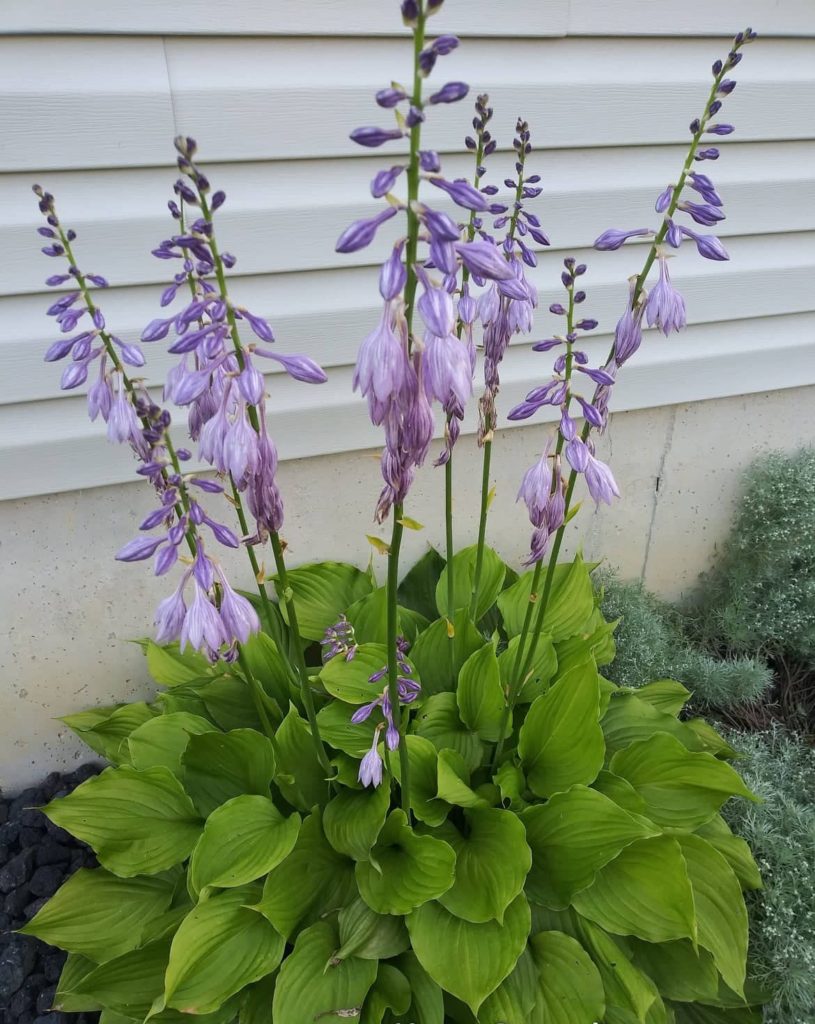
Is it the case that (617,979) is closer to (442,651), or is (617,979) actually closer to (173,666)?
(442,651)

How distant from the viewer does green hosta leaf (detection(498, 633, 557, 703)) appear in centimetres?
247

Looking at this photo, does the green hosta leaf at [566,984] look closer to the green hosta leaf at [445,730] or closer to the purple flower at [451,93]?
the green hosta leaf at [445,730]

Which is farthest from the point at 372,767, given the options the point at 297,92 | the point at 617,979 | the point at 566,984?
the point at 297,92

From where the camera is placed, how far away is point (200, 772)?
2193 mm

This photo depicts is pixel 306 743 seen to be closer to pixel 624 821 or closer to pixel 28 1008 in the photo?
pixel 624 821

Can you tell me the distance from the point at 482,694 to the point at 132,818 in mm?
1121

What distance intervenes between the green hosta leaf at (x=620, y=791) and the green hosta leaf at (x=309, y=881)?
0.80m

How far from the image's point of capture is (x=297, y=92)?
2211 millimetres

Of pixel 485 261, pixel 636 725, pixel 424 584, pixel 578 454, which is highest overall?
pixel 485 261

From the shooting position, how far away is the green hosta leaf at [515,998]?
186cm

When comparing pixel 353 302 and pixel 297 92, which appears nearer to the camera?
pixel 297 92

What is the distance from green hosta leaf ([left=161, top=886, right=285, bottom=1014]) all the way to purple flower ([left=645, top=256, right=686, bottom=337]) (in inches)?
69.9

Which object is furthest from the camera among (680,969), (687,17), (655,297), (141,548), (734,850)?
(687,17)

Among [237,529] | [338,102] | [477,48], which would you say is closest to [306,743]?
[237,529]
